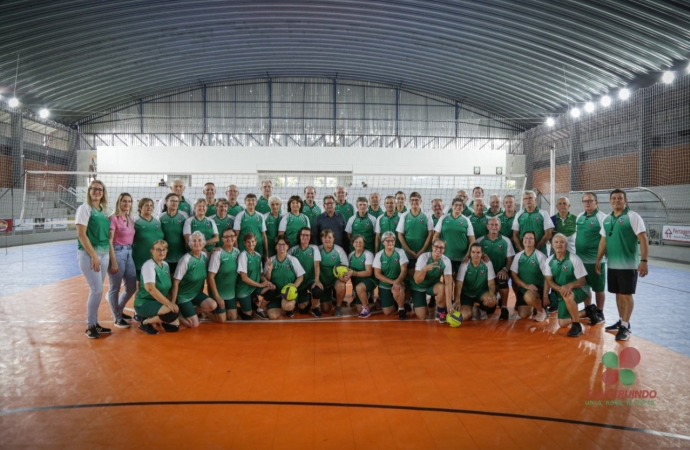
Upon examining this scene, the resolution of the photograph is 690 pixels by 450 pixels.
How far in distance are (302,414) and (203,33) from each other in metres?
18.4

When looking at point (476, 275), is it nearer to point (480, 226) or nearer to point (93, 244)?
point (480, 226)

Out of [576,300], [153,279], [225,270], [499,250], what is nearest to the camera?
[153,279]

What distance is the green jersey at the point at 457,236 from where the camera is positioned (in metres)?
5.84

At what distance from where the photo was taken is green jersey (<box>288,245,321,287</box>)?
5891 mm

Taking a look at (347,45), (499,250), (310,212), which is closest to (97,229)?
(310,212)

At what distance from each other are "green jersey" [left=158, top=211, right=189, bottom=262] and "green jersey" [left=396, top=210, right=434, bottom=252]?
10.0 feet

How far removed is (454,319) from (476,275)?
0.70 meters

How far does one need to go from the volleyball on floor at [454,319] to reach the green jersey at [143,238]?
3.85 m

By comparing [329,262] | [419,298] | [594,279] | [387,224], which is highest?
[387,224]

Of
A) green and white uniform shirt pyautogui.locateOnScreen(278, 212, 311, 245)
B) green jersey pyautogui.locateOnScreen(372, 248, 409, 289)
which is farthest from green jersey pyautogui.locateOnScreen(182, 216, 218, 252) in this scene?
green jersey pyautogui.locateOnScreen(372, 248, 409, 289)

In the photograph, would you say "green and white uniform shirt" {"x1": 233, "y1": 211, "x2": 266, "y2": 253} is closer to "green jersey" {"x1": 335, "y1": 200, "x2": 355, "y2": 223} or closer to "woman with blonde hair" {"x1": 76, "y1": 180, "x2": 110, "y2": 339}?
"green jersey" {"x1": 335, "y1": 200, "x2": 355, "y2": 223}

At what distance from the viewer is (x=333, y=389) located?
11.0ft

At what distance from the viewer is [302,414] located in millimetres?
2920

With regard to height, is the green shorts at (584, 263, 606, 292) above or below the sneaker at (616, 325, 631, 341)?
above
